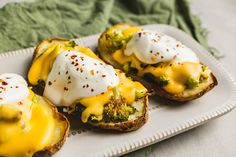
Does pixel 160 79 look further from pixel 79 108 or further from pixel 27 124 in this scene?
pixel 27 124

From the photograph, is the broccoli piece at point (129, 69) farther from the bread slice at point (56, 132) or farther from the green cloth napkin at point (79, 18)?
the green cloth napkin at point (79, 18)

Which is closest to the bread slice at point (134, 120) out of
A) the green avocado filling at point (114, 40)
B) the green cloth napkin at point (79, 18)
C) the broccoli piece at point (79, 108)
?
the broccoli piece at point (79, 108)

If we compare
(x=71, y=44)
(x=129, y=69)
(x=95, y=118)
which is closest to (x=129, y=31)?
(x=129, y=69)

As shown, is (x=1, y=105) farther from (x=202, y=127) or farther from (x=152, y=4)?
(x=152, y=4)

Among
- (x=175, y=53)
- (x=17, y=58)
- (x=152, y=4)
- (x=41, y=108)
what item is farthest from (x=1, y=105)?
(x=152, y=4)

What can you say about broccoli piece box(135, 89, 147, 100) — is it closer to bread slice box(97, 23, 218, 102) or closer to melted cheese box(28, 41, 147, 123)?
melted cheese box(28, 41, 147, 123)

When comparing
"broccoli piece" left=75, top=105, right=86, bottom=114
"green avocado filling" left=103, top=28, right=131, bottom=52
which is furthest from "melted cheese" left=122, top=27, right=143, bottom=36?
"broccoli piece" left=75, top=105, right=86, bottom=114

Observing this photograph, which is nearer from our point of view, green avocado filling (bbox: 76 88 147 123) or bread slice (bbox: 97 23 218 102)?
green avocado filling (bbox: 76 88 147 123)
